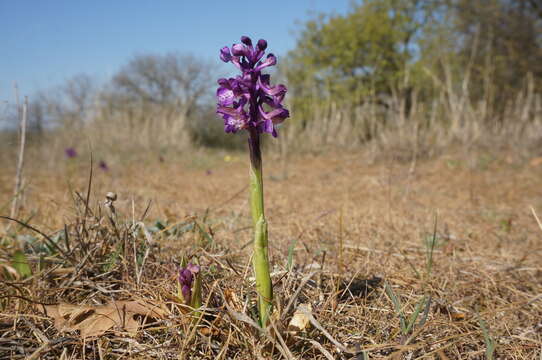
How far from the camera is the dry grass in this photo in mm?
1051

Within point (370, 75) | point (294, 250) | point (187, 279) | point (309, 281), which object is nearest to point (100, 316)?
point (187, 279)

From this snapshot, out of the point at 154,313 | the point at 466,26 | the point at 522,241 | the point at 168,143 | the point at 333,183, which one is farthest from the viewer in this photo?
the point at 466,26

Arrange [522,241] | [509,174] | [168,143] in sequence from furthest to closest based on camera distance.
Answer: [168,143] → [509,174] → [522,241]

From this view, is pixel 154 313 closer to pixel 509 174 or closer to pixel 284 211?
pixel 284 211

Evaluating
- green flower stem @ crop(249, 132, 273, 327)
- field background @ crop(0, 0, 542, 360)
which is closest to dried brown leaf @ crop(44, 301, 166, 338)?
field background @ crop(0, 0, 542, 360)

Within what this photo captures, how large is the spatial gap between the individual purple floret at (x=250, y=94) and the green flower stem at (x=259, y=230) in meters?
0.04

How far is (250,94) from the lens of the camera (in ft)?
3.25

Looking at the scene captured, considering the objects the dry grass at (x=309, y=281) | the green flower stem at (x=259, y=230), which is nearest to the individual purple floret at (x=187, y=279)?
the dry grass at (x=309, y=281)

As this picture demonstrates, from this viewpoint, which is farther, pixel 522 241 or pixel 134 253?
pixel 522 241

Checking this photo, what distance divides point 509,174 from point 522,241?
348 cm

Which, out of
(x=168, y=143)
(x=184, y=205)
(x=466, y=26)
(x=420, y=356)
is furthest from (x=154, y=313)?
(x=466, y=26)

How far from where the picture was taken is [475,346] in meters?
1.17

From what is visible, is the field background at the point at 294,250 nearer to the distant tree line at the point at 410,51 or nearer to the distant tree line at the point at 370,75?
A: the distant tree line at the point at 370,75

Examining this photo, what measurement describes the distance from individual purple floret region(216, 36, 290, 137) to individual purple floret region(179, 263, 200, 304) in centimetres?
42
